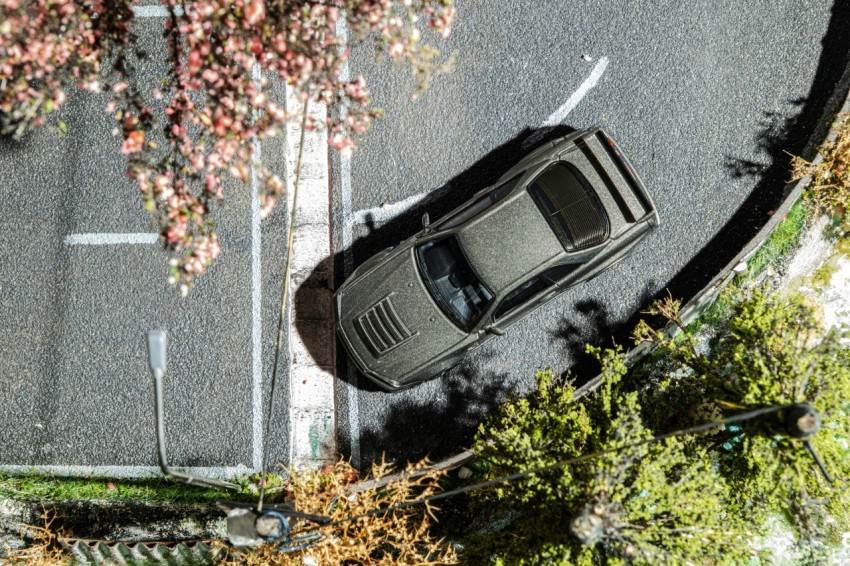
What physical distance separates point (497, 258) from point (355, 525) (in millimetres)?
3450

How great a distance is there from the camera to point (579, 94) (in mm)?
7727

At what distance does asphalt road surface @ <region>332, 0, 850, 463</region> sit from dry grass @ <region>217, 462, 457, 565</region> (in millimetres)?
578

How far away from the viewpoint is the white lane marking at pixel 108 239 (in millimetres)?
7727

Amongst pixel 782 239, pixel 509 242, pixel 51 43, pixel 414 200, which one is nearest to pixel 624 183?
pixel 509 242

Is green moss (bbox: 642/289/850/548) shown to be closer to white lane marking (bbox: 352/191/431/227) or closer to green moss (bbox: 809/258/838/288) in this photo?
green moss (bbox: 809/258/838/288)

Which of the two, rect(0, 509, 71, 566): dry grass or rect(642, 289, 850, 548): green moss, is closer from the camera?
rect(642, 289, 850, 548): green moss

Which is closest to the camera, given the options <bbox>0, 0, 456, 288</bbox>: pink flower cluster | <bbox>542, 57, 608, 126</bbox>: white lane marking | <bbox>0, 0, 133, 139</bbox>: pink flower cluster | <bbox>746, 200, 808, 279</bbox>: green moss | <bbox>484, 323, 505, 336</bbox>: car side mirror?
<bbox>0, 0, 133, 139</bbox>: pink flower cluster

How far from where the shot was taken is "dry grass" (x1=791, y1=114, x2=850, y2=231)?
7.21 meters

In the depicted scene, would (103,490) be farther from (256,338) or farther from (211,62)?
(211,62)

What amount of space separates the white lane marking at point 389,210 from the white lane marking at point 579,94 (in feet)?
6.17

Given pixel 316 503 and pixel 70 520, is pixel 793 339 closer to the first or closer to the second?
pixel 316 503

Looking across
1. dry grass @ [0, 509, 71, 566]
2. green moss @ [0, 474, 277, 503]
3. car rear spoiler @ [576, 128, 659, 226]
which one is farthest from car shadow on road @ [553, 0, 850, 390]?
dry grass @ [0, 509, 71, 566]

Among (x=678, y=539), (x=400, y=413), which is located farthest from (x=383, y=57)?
(x=678, y=539)

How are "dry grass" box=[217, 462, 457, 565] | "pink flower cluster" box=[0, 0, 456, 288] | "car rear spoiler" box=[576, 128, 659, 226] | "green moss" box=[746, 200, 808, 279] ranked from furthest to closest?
1. "green moss" box=[746, 200, 808, 279]
2. "car rear spoiler" box=[576, 128, 659, 226]
3. "dry grass" box=[217, 462, 457, 565]
4. "pink flower cluster" box=[0, 0, 456, 288]
